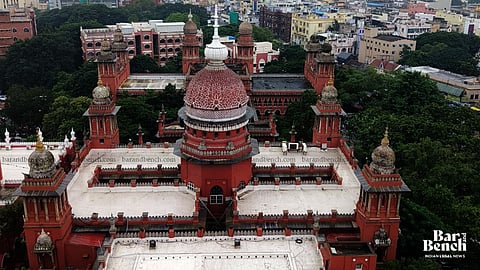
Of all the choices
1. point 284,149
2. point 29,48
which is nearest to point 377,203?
point 284,149

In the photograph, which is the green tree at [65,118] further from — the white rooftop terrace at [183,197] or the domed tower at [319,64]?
the domed tower at [319,64]

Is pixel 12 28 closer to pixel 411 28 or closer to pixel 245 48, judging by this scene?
pixel 245 48

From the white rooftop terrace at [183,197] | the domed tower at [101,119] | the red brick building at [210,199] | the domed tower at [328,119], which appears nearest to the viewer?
the red brick building at [210,199]

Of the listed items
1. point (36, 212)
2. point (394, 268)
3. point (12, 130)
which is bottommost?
point (12, 130)

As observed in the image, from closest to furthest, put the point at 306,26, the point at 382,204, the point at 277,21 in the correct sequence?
1. the point at 382,204
2. the point at 306,26
3. the point at 277,21

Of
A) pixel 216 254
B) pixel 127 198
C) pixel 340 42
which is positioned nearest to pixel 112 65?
pixel 127 198

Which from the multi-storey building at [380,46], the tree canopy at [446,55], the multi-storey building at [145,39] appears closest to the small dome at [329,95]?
the multi-storey building at [145,39]

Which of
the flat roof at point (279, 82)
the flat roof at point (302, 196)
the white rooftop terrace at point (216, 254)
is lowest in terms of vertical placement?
the white rooftop terrace at point (216, 254)

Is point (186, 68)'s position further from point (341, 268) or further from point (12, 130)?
point (341, 268)
